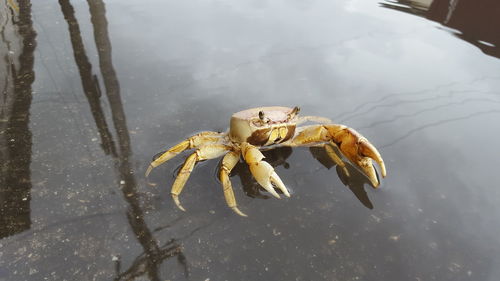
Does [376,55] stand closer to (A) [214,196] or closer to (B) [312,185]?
(B) [312,185]

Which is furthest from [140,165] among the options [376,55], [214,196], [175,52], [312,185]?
[376,55]

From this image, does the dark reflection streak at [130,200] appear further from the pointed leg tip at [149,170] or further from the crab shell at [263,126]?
the crab shell at [263,126]

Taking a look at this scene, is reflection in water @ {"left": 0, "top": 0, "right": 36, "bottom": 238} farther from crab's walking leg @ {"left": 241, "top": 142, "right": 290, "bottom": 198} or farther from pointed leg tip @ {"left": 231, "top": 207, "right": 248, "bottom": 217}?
crab's walking leg @ {"left": 241, "top": 142, "right": 290, "bottom": 198}

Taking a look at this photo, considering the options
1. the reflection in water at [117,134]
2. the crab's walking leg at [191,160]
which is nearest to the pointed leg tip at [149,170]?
the reflection in water at [117,134]

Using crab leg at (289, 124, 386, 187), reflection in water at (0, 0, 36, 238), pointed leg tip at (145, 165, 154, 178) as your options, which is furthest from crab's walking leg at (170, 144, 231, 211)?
reflection in water at (0, 0, 36, 238)

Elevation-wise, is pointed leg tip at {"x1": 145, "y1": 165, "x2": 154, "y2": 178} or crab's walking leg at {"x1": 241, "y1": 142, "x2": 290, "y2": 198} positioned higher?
crab's walking leg at {"x1": 241, "y1": 142, "x2": 290, "y2": 198}

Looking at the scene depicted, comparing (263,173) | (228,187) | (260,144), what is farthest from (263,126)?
(228,187)
